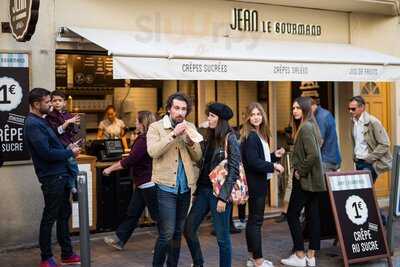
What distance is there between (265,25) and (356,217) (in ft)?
13.6

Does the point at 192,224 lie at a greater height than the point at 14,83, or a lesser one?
lesser

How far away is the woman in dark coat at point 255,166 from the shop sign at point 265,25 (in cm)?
330

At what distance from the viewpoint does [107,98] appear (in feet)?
33.6

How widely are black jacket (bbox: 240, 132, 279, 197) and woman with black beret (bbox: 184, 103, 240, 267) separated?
0.56 m

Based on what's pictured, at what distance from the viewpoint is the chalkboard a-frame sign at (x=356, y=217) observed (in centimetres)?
676

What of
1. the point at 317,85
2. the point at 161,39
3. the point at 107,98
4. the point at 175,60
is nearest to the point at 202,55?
the point at 175,60

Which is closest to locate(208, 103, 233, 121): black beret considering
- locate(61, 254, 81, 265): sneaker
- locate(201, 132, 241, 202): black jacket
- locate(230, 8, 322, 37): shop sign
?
locate(201, 132, 241, 202): black jacket

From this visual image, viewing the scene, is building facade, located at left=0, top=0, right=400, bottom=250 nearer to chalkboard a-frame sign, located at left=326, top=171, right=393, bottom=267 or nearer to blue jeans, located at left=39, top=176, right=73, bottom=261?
blue jeans, located at left=39, top=176, right=73, bottom=261

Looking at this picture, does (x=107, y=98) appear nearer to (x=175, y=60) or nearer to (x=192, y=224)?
(x=175, y=60)

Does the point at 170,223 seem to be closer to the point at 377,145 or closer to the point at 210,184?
the point at 210,184

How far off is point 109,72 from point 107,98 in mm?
505

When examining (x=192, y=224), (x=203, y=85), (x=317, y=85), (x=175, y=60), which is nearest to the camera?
(x=192, y=224)

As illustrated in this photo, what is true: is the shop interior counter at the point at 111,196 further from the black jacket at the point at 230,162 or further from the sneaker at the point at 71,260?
the black jacket at the point at 230,162

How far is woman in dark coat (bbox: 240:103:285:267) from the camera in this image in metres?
6.48
